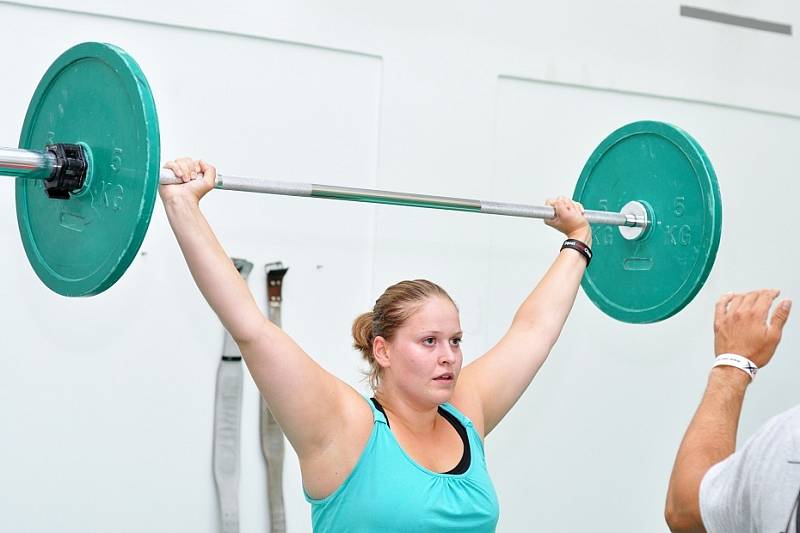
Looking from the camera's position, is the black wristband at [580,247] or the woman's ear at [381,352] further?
the black wristband at [580,247]

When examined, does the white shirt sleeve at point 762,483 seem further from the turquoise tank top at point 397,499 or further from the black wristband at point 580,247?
the black wristband at point 580,247

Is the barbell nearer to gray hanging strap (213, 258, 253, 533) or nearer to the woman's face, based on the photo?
the woman's face

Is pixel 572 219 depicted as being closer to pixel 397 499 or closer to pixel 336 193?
pixel 336 193

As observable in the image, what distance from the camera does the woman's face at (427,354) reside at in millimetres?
1839

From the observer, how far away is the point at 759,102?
12.6 feet

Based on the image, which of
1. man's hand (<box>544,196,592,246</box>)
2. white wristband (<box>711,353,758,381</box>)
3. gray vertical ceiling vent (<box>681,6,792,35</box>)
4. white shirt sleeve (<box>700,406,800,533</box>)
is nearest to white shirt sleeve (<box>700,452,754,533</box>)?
white shirt sleeve (<box>700,406,800,533</box>)

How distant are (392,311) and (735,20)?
248cm

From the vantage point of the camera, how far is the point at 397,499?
170 cm

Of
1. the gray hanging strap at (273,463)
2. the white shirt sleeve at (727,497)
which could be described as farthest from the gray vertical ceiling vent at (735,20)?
the white shirt sleeve at (727,497)

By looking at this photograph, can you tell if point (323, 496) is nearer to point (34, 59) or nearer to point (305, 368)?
point (305, 368)

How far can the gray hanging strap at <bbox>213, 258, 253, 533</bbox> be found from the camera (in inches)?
115

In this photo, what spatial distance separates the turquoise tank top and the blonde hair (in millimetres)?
185

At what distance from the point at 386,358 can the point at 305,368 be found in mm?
255

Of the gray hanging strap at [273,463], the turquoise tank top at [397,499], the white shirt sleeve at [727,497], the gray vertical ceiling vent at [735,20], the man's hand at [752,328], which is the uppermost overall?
the gray vertical ceiling vent at [735,20]
